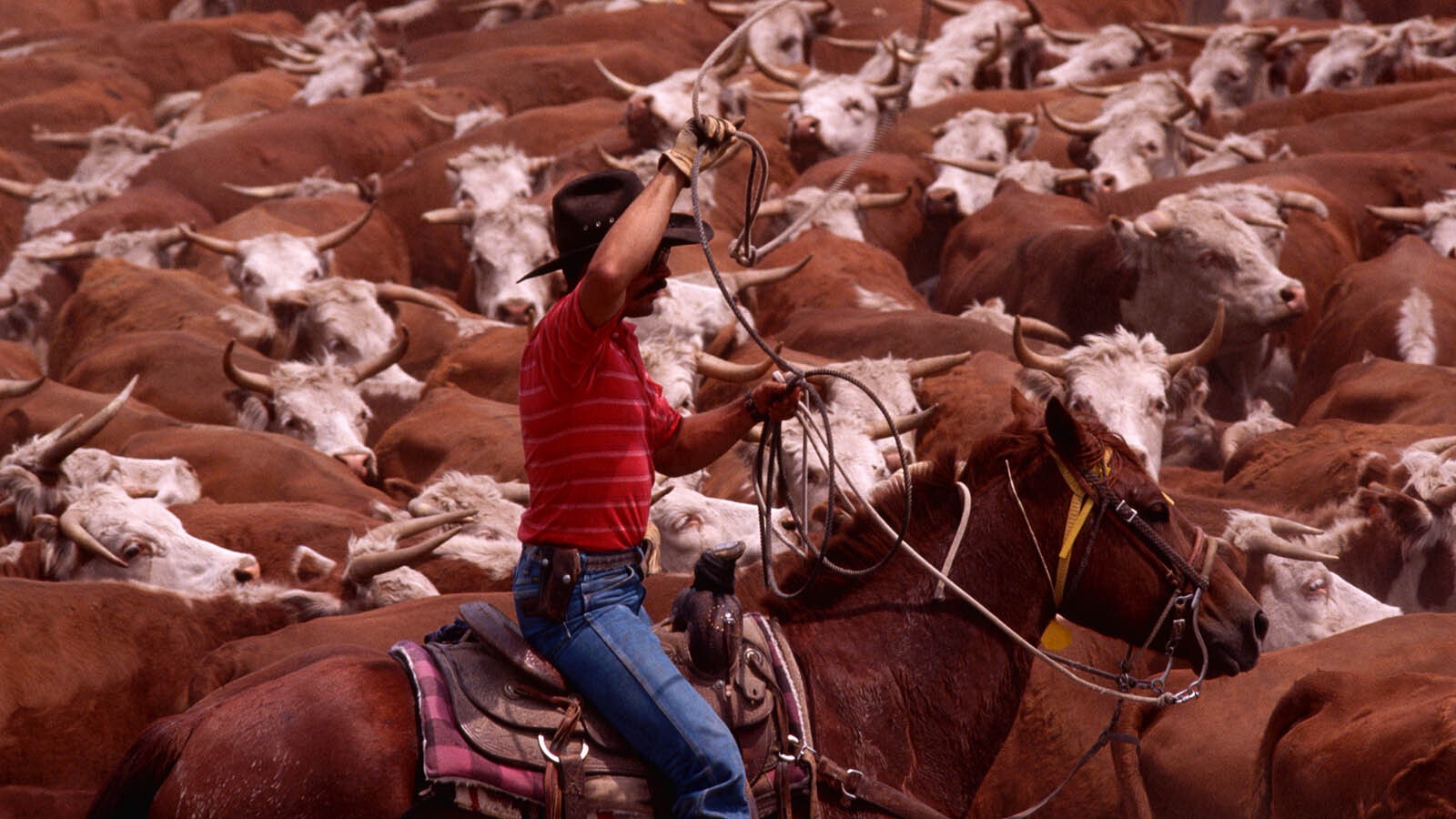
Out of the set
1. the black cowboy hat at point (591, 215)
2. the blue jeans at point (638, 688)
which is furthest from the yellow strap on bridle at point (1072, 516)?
the black cowboy hat at point (591, 215)

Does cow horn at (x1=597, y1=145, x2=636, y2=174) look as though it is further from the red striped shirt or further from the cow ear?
the red striped shirt

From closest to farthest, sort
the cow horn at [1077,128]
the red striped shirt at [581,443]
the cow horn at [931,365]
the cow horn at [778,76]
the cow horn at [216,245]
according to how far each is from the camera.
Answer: the red striped shirt at [581,443] → the cow horn at [931,365] → the cow horn at [216,245] → the cow horn at [1077,128] → the cow horn at [778,76]

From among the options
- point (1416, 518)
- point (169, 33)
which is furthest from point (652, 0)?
point (1416, 518)

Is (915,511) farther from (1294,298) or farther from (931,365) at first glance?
(1294,298)

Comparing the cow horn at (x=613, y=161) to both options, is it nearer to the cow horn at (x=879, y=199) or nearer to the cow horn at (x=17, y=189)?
the cow horn at (x=879, y=199)

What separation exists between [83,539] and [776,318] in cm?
642

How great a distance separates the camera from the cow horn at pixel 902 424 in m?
8.45

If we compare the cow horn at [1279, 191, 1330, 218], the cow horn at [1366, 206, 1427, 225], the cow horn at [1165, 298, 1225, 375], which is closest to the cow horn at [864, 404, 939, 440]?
the cow horn at [1165, 298, 1225, 375]

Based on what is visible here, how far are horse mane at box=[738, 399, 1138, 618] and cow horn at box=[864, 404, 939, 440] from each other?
380cm

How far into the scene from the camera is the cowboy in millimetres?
3834

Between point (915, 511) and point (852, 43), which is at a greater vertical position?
point (915, 511)

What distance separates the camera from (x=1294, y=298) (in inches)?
449

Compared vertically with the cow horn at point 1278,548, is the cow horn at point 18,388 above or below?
below

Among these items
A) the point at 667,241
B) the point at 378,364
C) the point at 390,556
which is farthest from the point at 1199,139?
the point at 667,241
